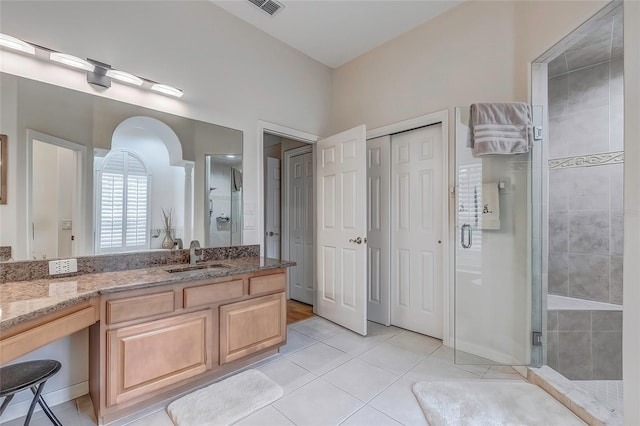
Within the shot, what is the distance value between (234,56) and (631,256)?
3145mm

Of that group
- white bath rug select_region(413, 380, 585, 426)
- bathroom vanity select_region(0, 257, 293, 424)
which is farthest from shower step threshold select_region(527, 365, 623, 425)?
bathroom vanity select_region(0, 257, 293, 424)

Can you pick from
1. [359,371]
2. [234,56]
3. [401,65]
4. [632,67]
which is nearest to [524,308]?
[359,371]

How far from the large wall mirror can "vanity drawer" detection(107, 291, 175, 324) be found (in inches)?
23.3

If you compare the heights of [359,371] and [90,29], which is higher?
[90,29]

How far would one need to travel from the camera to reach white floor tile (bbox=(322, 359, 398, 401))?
1901 millimetres

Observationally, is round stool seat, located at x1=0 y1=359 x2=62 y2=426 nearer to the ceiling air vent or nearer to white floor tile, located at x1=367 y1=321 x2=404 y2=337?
white floor tile, located at x1=367 y1=321 x2=404 y2=337

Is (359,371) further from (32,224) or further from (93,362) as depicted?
(32,224)

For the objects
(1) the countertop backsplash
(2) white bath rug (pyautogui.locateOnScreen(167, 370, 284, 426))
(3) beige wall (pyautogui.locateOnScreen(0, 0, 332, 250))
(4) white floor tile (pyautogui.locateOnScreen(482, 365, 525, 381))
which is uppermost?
(3) beige wall (pyautogui.locateOnScreen(0, 0, 332, 250))

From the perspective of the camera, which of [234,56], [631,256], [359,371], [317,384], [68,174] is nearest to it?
[631,256]

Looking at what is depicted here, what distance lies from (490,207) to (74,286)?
2.97 metres

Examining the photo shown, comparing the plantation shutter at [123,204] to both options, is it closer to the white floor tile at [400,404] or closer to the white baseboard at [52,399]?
the white baseboard at [52,399]

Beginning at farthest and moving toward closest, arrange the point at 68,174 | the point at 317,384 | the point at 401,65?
the point at 401,65
the point at 317,384
the point at 68,174

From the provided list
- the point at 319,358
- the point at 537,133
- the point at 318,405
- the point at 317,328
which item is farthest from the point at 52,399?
the point at 537,133

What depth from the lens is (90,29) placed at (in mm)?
1908
